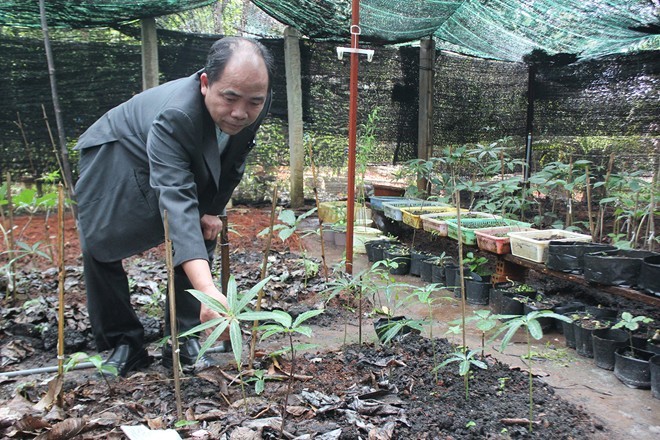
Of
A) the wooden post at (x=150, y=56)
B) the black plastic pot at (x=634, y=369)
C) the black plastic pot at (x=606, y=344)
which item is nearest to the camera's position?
the black plastic pot at (x=634, y=369)

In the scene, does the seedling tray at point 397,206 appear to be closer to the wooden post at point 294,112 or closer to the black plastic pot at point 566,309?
the wooden post at point 294,112

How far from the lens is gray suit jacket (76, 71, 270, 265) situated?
1639mm

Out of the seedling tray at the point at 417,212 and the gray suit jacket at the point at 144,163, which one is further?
the seedling tray at the point at 417,212

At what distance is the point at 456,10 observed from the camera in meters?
4.95

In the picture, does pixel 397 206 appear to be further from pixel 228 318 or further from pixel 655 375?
pixel 228 318

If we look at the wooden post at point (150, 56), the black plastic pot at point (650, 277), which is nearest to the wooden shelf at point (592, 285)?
the black plastic pot at point (650, 277)

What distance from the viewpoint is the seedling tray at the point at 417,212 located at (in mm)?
4176

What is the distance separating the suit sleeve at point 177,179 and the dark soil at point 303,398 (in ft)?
1.75

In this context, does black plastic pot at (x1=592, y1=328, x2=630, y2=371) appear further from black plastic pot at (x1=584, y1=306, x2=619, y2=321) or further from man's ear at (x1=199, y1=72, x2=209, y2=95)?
man's ear at (x1=199, y1=72, x2=209, y2=95)

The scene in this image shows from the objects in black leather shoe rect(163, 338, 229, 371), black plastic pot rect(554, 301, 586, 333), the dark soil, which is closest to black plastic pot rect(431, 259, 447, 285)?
black plastic pot rect(554, 301, 586, 333)

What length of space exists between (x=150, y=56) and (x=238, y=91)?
430cm

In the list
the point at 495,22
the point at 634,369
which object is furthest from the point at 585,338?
the point at 495,22

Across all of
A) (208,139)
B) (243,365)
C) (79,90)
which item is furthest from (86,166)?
(79,90)

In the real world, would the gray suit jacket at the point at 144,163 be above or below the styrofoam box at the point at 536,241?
above
